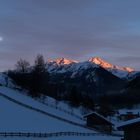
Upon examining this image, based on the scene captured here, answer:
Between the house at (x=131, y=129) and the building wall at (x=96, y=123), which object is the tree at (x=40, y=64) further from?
the house at (x=131, y=129)

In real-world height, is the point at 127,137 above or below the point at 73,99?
below

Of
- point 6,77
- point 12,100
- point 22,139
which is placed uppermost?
point 6,77

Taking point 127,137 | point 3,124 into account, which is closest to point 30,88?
point 3,124

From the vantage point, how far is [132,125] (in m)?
41.8

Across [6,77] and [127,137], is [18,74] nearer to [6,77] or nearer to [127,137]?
[6,77]

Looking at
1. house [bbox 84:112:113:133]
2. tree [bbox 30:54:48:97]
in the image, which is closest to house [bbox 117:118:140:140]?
house [bbox 84:112:113:133]

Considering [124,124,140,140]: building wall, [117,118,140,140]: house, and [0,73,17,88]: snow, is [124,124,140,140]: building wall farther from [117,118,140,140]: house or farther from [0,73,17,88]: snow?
[0,73,17,88]: snow

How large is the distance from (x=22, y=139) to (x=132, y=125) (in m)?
21.0

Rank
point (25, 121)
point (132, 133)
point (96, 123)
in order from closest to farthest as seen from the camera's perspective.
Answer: point (132, 133), point (25, 121), point (96, 123)

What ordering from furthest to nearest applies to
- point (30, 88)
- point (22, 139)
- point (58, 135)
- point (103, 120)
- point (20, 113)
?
point (30, 88)
point (103, 120)
point (20, 113)
point (58, 135)
point (22, 139)

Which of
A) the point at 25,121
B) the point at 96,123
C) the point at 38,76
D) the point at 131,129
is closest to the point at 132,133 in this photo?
the point at 131,129

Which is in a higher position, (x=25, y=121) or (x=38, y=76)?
(x=38, y=76)

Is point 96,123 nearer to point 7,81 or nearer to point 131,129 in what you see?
point 7,81

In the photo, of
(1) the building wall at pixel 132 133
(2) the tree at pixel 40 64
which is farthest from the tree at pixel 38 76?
(1) the building wall at pixel 132 133
